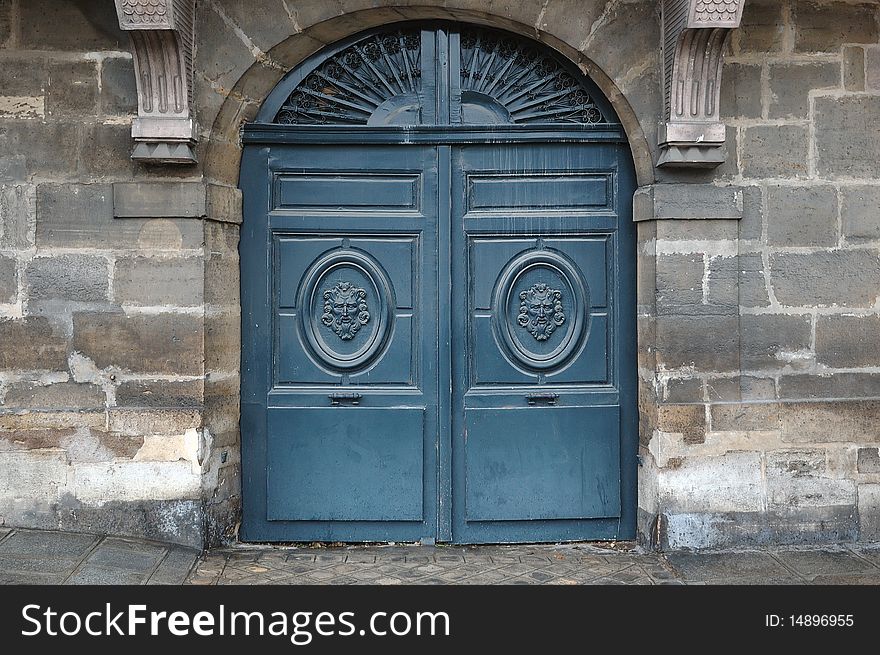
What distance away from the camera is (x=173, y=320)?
4.29m

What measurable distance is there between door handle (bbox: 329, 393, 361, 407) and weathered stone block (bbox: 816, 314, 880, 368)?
2.30 m

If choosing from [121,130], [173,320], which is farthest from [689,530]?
[121,130]

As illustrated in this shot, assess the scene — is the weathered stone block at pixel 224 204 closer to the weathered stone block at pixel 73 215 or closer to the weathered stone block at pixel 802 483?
the weathered stone block at pixel 73 215

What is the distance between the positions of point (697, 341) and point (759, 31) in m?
1.56

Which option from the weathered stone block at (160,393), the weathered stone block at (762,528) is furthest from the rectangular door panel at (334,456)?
the weathered stone block at (762,528)

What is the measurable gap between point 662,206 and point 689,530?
1573 mm

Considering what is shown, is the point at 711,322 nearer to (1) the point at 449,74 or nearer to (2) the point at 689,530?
(2) the point at 689,530

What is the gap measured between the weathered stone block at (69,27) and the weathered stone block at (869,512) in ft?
13.8

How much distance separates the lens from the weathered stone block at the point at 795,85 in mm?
4430

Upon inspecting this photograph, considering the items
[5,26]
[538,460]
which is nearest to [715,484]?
[538,460]

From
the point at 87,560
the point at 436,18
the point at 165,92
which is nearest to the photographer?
the point at 87,560

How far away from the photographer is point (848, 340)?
4.44 metres

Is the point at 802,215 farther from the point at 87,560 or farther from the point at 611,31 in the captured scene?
the point at 87,560

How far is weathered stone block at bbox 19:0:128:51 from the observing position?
4.31 m
